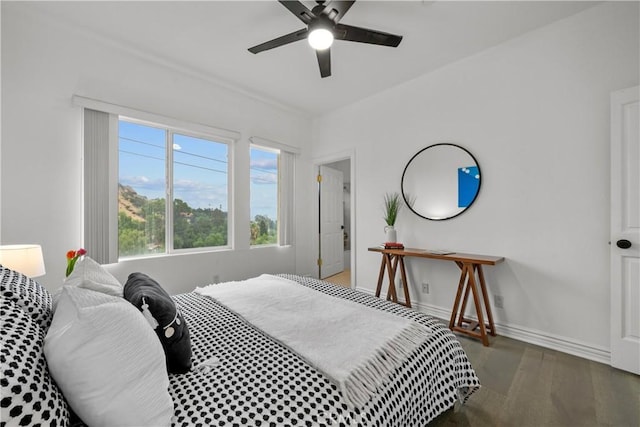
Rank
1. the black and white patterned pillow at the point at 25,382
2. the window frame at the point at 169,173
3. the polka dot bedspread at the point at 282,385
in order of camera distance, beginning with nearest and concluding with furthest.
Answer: the black and white patterned pillow at the point at 25,382 → the polka dot bedspread at the point at 282,385 → the window frame at the point at 169,173

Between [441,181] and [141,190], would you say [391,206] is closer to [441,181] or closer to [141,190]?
[441,181]

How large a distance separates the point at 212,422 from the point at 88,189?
2628 mm

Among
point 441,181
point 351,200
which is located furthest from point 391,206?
point 351,200

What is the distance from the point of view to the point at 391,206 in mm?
3273

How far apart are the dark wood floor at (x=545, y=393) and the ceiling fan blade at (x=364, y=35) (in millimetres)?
2487

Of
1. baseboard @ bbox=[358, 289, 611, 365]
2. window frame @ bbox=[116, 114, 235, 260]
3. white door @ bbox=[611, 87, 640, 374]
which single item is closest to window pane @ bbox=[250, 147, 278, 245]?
window frame @ bbox=[116, 114, 235, 260]

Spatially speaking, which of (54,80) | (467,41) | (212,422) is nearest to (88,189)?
(54,80)

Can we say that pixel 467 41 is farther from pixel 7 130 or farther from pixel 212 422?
pixel 7 130

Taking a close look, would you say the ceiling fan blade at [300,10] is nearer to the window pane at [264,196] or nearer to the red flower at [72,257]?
the red flower at [72,257]

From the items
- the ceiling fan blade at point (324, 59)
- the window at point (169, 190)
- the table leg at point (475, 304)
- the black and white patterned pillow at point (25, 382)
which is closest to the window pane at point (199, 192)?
the window at point (169, 190)

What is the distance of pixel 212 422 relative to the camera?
781 mm

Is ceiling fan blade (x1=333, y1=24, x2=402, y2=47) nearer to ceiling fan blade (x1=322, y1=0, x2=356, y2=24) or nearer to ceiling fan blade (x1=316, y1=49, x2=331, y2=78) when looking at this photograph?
ceiling fan blade (x1=322, y1=0, x2=356, y2=24)

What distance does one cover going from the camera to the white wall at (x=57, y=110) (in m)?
2.17

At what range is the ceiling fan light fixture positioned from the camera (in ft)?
6.20
